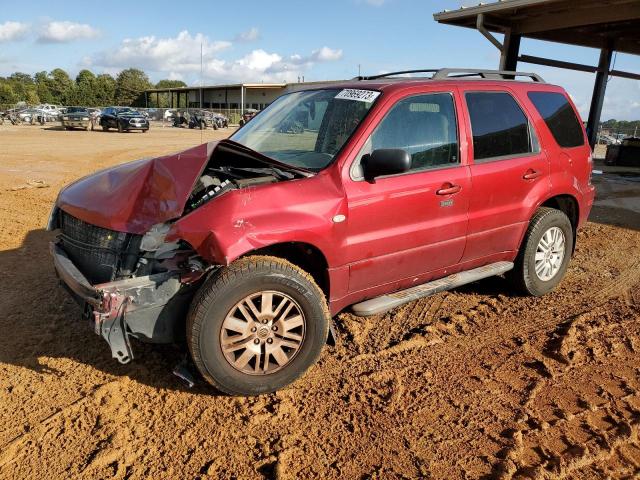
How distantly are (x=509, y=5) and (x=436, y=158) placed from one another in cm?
963

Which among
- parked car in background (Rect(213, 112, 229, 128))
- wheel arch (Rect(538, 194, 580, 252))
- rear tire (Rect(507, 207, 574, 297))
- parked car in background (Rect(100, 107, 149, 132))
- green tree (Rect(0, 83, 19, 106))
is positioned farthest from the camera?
green tree (Rect(0, 83, 19, 106))

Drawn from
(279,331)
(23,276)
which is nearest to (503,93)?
(279,331)

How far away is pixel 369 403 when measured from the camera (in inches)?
122

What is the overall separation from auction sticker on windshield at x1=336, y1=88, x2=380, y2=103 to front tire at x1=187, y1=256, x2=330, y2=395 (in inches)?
55.3

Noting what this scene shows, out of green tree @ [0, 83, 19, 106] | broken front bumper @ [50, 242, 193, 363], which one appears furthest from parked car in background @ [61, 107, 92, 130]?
Result: green tree @ [0, 83, 19, 106]

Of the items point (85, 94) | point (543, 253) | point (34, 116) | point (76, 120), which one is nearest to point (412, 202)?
point (543, 253)

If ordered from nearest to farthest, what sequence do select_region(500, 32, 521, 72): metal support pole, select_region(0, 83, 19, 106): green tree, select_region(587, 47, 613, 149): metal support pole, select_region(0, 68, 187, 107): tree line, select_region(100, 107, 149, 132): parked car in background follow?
select_region(500, 32, 521, 72): metal support pole → select_region(587, 47, 613, 149): metal support pole → select_region(100, 107, 149, 132): parked car in background → select_region(0, 83, 19, 106): green tree → select_region(0, 68, 187, 107): tree line

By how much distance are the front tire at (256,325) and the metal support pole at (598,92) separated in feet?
52.1

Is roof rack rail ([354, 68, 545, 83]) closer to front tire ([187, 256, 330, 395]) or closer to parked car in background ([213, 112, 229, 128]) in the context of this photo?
front tire ([187, 256, 330, 395])

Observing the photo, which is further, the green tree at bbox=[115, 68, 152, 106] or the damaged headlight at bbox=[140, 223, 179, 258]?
the green tree at bbox=[115, 68, 152, 106]

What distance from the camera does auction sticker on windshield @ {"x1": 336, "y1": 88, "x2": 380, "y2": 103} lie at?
3.69 meters

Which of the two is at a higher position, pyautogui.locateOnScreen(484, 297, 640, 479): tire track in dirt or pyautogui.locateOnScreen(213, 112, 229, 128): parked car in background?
pyautogui.locateOnScreen(213, 112, 229, 128): parked car in background

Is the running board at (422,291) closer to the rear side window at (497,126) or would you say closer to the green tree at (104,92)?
the rear side window at (497,126)

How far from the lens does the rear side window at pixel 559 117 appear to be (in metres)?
4.66
